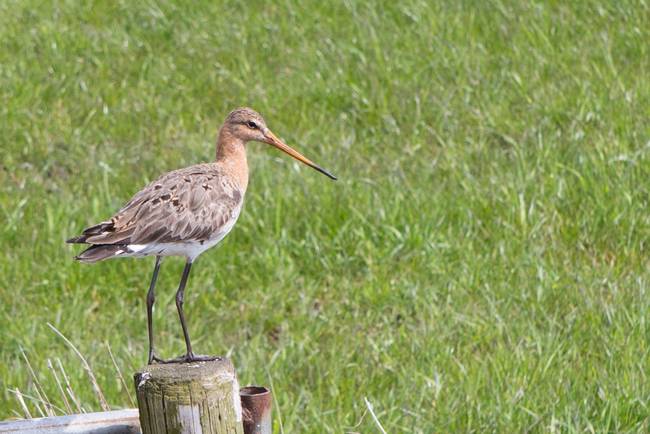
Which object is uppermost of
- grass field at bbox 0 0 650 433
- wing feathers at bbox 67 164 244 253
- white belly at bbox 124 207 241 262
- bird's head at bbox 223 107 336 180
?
bird's head at bbox 223 107 336 180

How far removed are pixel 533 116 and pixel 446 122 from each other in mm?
666

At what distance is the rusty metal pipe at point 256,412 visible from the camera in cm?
395

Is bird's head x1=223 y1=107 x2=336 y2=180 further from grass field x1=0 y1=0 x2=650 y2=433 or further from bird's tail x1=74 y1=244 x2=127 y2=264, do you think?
grass field x1=0 y1=0 x2=650 y2=433

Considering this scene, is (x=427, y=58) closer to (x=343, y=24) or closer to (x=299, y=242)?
(x=343, y=24)

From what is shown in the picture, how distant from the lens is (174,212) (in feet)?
14.9

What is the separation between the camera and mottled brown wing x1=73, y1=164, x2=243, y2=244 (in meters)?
4.45

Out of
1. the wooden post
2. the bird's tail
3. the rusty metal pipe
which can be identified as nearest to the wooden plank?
the wooden post

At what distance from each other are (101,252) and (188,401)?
913mm

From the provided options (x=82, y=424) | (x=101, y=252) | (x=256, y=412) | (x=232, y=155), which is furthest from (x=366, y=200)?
(x=82, y=424)

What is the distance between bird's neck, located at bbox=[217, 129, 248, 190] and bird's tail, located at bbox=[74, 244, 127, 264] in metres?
0.74

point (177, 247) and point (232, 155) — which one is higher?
point (232, 155)

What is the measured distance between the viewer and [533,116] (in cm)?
933

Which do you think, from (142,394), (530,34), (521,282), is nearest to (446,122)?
(530,34)

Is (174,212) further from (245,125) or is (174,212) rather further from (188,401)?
(188,401)
